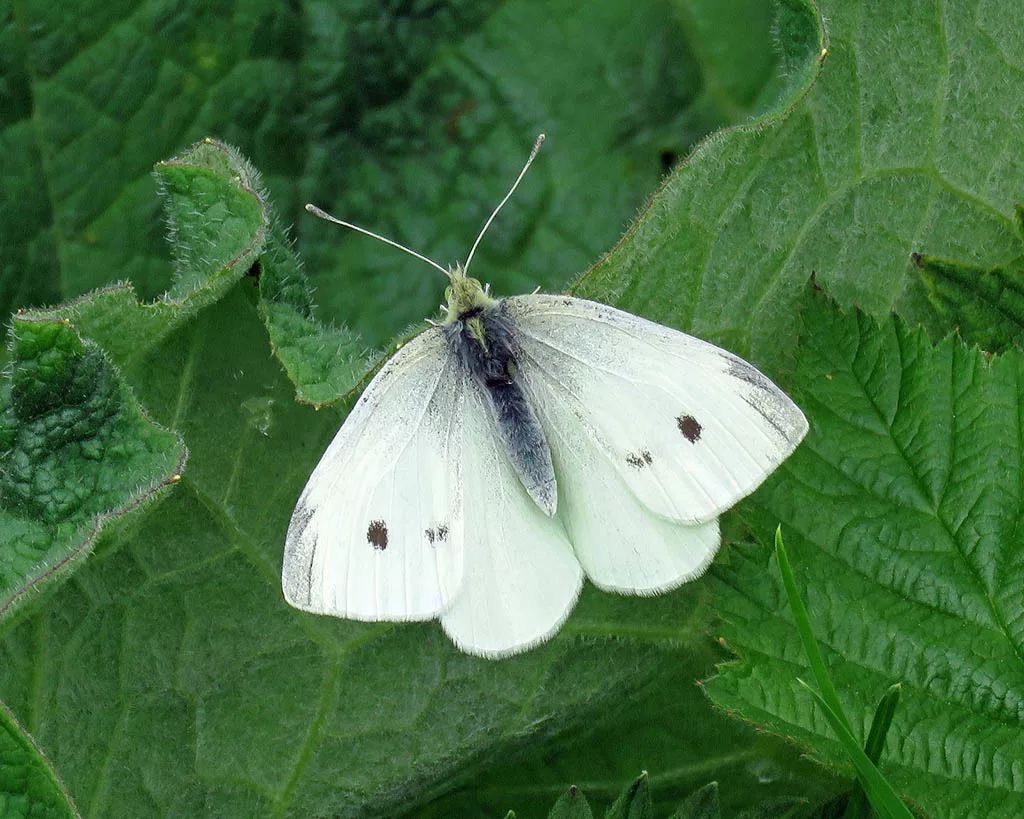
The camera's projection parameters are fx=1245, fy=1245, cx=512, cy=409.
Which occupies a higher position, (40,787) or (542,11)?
(542,11)

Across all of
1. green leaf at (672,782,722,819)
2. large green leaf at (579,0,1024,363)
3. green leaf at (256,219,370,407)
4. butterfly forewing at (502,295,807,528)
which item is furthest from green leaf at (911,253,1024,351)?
green leaf at (256,219,370,407)

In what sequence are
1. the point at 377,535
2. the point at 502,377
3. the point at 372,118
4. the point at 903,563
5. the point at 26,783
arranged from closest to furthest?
the point at 26,783, the point at 377,535, the point at 903,563, the point at 502,377, the point at 372,118

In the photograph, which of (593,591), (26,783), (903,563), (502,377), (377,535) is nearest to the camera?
(26,783)

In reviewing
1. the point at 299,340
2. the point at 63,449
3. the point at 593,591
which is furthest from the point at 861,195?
the point at 63,449

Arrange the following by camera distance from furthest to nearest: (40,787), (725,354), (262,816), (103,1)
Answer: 1. (103,1)
2. (262,816)
3. (725,354)
4. (40,787)

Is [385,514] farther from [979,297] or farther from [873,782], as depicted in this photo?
[979,297]

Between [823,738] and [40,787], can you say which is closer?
[40,787]

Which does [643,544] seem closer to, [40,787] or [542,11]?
[40,787]

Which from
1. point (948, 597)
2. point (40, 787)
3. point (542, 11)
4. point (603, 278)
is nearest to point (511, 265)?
point (542, 11)
